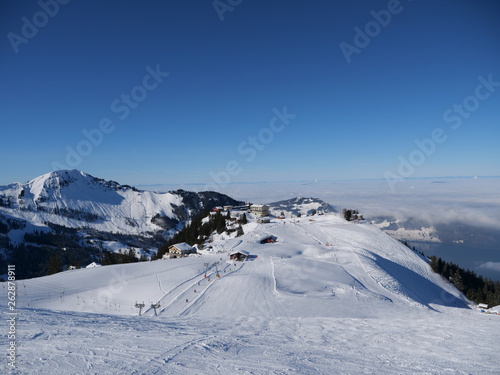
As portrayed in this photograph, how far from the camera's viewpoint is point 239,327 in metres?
15.0

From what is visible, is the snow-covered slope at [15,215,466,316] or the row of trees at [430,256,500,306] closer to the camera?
the snow-covered slope at [15,215,466,316]

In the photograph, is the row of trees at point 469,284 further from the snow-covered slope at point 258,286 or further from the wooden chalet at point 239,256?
the wooden chalet at point 239,256

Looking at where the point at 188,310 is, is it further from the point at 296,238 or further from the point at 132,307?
the point at 296,238

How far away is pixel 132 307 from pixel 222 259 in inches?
897

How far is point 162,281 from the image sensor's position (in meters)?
36.2

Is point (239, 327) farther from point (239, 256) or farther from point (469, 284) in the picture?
point (469, 284)

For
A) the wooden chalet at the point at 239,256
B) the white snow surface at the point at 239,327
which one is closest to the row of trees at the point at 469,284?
the white snow surface at the point at 239,327

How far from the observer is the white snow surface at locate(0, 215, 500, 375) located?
30.1 ft

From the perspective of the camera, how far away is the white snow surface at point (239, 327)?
9.19m

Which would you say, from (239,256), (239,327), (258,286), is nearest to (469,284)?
(239,256)

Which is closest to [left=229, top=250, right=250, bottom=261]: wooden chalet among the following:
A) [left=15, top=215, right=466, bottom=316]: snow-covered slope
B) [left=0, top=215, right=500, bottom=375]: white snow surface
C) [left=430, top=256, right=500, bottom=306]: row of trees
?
[left=15, top=215, right=466, bottom=316]: snow-covered slope

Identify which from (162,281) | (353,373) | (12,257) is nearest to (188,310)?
(162,281)

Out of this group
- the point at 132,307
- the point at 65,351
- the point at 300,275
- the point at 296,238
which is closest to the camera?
the point at 65,351

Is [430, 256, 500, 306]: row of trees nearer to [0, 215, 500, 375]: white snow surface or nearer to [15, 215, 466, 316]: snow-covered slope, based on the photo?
[15, 215, 466, 316]: snow-covered slope
